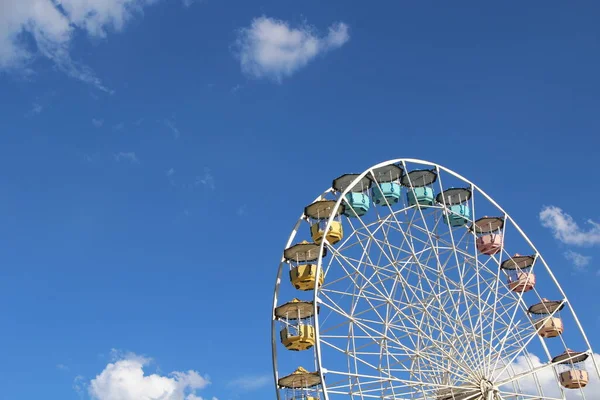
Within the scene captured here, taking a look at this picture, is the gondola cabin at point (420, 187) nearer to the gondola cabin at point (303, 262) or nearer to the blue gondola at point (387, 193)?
the blue gondola at point (387, 193)

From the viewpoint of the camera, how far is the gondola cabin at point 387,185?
2920cm

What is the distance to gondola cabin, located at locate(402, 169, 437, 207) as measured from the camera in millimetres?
30298

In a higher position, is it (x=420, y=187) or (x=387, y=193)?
(x=420, y=187)

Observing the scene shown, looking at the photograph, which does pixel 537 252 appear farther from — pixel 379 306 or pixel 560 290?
pixel 379 306

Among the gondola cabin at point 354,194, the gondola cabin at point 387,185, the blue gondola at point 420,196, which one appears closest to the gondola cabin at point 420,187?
the blue gondola at point 420,196

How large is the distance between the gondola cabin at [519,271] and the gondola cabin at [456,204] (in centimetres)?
286

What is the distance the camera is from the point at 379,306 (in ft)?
89.4

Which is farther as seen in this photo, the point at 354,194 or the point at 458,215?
the point at 458,215

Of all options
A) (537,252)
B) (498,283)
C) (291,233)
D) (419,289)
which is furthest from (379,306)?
(537,252)

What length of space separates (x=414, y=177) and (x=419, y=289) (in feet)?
15.9

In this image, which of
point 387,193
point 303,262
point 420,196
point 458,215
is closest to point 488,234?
point 458,215

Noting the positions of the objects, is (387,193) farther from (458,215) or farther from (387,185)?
(458,215)

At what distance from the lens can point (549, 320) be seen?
32594 mm

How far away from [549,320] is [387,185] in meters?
10.1
